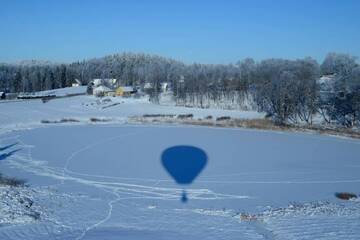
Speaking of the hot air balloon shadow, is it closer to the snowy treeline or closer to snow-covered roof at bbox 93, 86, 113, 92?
the snowy treeline

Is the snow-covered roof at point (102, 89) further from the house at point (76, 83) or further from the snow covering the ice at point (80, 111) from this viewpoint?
the house at point (76, 83)

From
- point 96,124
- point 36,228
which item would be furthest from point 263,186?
point 96,124

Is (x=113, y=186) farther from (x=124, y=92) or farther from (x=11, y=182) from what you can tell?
(x=124, y=92)

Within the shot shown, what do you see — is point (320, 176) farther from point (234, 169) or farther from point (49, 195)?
point (49, 195)

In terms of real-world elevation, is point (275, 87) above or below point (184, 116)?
above

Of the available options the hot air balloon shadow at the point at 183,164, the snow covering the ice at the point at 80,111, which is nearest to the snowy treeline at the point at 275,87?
the snow covering the ice at the point at 80,111

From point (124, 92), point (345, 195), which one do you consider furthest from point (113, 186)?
point (124, 92)

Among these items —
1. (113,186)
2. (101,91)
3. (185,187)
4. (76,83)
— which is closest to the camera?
(185,187)
